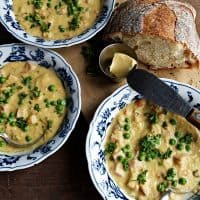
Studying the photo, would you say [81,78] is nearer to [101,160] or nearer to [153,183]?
[101,160]

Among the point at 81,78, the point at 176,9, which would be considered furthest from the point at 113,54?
the point at 176,9

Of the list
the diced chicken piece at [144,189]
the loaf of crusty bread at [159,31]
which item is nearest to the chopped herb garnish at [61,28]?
the loaf of crusty bread at [159,31]

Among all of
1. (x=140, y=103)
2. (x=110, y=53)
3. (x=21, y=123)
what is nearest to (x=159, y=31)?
(x=110, y=53)

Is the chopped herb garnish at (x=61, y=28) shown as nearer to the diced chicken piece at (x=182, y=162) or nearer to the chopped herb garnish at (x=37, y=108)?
the chopped herb garnish at (x=37, y=108)

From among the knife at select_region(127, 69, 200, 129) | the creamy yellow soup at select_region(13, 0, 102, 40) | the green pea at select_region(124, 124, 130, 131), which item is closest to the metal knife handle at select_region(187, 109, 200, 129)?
the knife at select_region(127, 69, 200, 129)

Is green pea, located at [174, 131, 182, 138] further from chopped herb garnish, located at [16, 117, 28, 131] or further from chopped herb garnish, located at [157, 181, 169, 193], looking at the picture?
chopped herb garnish, located at [16, 117, 28, 131]
